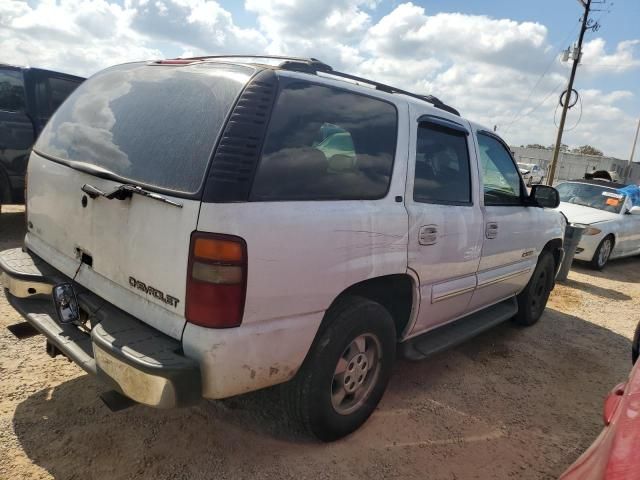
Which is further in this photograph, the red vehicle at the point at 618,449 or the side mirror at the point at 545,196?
the side mirror at the point at 545,196

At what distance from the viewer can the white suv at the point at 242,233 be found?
1899mm

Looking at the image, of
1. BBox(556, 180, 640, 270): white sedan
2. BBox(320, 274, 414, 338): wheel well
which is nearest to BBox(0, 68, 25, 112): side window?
BBox(320, 274, 414, 338): wheel well

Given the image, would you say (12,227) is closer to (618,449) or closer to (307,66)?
(307,66)

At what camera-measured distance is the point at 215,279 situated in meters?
1.88

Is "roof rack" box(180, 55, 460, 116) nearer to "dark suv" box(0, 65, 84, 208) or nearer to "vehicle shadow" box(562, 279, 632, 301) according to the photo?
"dark suv" box(0, 65, 84, 208)

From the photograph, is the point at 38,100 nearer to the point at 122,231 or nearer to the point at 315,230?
the point at 122,231

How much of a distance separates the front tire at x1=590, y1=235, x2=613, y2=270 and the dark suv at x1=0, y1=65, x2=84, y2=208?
914 centimetres

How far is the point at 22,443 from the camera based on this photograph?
7.73 feet

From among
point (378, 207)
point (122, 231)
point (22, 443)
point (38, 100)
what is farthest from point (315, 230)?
point (38, 100)

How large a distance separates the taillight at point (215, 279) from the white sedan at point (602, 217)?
7738 millimetres

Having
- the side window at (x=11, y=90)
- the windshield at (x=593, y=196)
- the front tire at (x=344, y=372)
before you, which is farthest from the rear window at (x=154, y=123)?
the windshield at (x=593, y=196)

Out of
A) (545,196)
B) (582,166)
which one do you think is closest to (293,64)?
(545,196)

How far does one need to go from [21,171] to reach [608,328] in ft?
24.2

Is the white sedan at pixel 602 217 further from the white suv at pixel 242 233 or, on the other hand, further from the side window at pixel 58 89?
the side window at pixel 58 89
